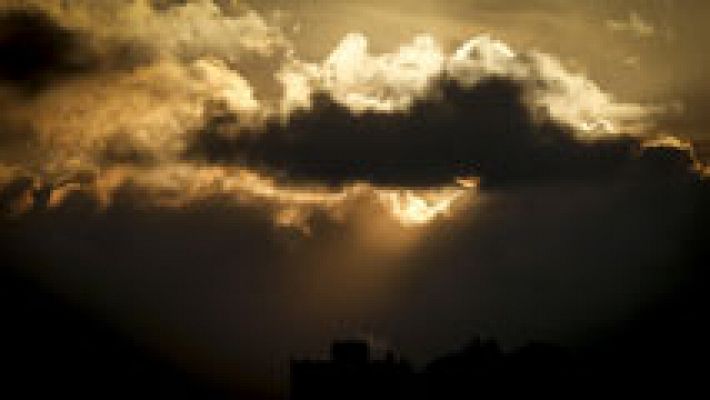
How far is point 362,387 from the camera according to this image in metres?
186

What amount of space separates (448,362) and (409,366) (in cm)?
593

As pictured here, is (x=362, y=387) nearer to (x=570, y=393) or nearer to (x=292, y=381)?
(x=292, y=381)

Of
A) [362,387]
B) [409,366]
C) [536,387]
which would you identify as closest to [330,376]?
[362,387]

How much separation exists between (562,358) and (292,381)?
4273 cm

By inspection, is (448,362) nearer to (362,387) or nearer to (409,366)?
(409,366)

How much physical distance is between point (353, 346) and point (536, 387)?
2913 centimetres

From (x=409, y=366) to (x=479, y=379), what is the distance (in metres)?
10.8

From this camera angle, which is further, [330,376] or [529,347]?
[529,347]

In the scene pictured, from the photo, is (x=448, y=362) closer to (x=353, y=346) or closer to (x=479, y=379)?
(x=479, y=379)

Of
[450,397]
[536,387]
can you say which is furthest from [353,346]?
[536,387]

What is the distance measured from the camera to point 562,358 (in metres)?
200

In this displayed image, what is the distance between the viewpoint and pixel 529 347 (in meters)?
198

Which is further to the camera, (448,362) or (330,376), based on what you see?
(448,362)

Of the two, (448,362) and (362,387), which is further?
(448,362)
